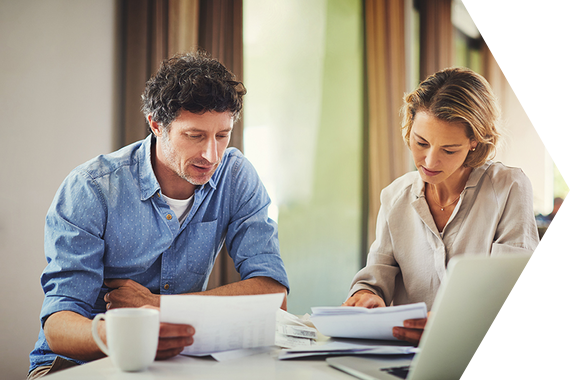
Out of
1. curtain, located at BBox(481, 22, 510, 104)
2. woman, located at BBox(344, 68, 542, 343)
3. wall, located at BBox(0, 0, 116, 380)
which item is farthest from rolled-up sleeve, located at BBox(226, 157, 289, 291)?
curtain, located at BBox(481, 22, 510, 104)

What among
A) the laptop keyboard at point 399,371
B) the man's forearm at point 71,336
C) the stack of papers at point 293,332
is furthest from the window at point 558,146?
the man's forearm at point 71,336

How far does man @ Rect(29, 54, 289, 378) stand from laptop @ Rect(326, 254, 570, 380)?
2.34 feet

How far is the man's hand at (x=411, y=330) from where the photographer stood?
97cm

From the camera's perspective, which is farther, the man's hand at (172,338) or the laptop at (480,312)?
the man's hand at (172,338)

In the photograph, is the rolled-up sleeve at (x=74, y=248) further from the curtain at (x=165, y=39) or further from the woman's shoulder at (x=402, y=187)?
the curtain at (x=165, y=39)

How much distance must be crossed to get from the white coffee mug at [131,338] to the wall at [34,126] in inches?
52.9

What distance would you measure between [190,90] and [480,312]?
971 millimetres

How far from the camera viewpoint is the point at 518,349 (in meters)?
0.52

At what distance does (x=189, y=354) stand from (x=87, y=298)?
42 cm

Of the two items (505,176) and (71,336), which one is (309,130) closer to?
(505,176)

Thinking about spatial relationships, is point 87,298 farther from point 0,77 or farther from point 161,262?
point 0,77

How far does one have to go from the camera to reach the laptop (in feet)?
2.18

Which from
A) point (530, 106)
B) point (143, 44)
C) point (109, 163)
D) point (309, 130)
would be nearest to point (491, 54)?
point (530, 106)

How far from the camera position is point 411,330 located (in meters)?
0.98
